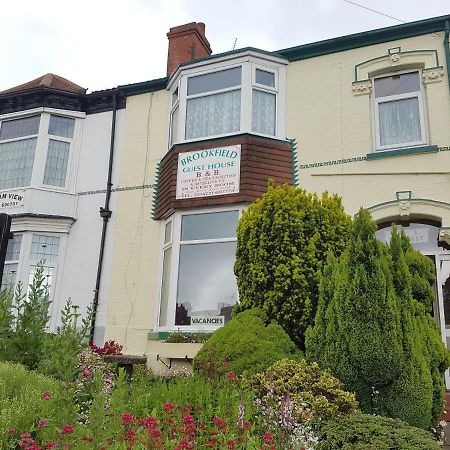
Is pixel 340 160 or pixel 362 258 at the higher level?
pixel 340 160

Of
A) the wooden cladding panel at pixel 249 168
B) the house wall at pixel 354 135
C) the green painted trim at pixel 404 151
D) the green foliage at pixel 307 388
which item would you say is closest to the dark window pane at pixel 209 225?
the wooden cladding panel at pixel 249 168

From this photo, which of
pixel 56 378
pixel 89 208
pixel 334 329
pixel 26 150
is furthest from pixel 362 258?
pixel 26 150

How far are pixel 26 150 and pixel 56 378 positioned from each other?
8911mm

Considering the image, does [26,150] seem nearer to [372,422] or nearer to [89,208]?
[89,208]

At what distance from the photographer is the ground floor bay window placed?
971 cm

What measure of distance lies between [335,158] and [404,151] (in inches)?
50.5

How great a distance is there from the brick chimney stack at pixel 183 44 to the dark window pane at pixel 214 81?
1.39 meters

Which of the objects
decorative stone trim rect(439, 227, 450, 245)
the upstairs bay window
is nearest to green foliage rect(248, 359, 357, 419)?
decorative stone trim rect(439, 227, 450, 245)

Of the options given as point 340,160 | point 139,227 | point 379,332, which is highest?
point 340,160

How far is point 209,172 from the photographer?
1020cm

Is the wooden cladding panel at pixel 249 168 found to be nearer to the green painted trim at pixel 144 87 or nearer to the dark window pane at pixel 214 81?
the dark window pane at pixel 214 81

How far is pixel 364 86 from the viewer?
9992 mm

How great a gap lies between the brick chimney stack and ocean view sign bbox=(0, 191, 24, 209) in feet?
15.2

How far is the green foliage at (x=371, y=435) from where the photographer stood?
362 cm
